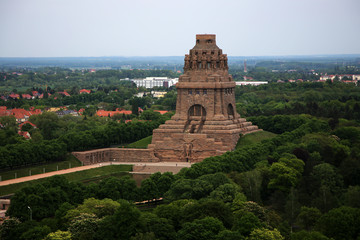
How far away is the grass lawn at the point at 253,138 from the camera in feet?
229

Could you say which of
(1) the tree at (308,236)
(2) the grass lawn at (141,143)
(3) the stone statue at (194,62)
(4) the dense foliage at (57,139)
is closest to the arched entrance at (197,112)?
(3) the stone statue at (194,62)

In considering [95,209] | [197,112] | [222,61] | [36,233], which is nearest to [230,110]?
[197,112]

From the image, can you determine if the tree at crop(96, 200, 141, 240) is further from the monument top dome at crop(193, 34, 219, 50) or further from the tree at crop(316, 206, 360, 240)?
the monument top dome at crop(193, 34, 219, 50)

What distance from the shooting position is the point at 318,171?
5591 cm

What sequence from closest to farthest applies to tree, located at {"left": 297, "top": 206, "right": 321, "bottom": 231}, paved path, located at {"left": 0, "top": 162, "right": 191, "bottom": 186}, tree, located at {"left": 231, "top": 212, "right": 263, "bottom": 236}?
tree, located at {"left": 231, "top": 212, "right": 263, "bottom": 236} → tree, located at {"left": 297, "top": 206, "right": 321, "bottom": 231} → paved path, located at {"left": 0, "top": 162, "right": 191, "bottom": 186}

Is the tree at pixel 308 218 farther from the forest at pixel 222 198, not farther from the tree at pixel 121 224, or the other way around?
the tree at pixel 121 224

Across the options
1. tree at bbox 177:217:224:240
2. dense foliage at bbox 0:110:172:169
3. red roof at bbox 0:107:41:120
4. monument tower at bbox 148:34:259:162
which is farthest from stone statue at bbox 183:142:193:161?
red roof at bbox 0:107:41:120

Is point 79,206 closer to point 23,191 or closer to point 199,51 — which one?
point 23,191

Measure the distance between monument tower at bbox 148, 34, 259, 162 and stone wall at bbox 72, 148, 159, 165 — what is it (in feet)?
3.10

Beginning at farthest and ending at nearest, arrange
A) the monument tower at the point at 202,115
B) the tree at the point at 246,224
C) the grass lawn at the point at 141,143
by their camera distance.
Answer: the grass lawn at the point at 141,143, the monument tower at the point at 202,115, the tree at the point at 246,224

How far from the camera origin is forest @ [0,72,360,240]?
4247 centimetres

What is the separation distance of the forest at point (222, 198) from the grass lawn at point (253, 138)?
2274 mm

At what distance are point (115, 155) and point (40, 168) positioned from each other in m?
8.96

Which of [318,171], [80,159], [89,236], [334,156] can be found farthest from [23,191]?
[334,156]
